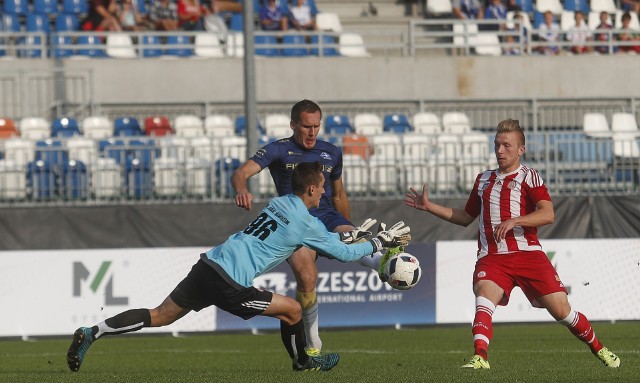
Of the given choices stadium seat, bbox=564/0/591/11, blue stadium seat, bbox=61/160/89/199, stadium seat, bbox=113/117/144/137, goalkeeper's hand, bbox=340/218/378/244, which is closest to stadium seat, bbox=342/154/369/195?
blue stadium seat, bbox=61/160/89/199

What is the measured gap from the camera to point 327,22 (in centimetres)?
2664

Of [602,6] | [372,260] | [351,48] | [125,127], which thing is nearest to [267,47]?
[351,48]

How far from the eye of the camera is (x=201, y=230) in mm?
16828

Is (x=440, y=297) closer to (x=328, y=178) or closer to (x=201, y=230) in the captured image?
(x=201, y=230)

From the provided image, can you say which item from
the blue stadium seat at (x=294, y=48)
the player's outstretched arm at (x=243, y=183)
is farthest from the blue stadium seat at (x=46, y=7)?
the player's outstretched arm at (x=243, y=183)

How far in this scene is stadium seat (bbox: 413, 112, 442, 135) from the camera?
22.1 meters

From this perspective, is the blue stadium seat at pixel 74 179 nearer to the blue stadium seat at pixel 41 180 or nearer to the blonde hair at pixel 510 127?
the blue stadium seat at pixel 41 180

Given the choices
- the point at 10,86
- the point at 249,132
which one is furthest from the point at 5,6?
the point at 249,132

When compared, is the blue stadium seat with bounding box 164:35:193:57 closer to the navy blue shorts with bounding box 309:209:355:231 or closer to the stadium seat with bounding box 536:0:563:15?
the stadium seat with bounding box 536:0:563:15

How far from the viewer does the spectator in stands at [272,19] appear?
25.8 m

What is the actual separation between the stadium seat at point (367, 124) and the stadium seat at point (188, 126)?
2.67m

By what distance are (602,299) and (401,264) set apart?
7736mm

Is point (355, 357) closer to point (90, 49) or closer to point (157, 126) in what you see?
point (157, 126)

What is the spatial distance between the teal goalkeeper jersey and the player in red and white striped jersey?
1080 millimetres
